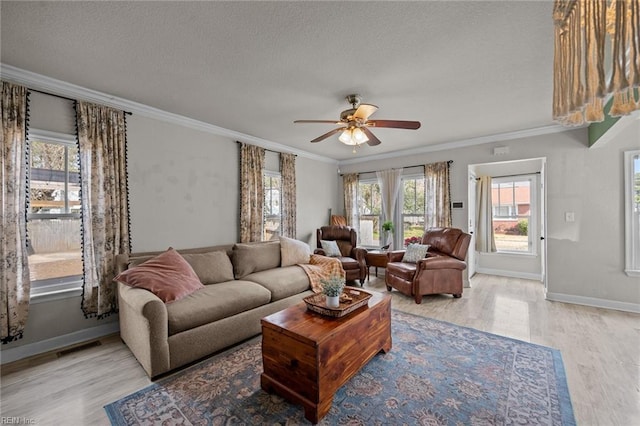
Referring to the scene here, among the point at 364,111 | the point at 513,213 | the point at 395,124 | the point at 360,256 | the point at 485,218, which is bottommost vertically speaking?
the point at 360,256

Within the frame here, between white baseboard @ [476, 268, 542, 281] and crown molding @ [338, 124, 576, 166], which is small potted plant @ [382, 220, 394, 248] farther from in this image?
white baseboard @ [476, 268, 542, 281]

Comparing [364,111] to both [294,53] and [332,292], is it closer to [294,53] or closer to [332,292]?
[294,53]

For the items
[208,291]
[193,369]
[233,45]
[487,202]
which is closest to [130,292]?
[208,291]

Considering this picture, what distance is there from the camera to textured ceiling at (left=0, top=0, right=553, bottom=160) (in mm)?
1738

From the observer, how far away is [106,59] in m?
2.25

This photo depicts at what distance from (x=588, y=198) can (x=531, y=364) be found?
2.95m

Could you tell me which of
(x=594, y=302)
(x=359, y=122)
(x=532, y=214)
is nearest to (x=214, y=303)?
(x=359, y=122)

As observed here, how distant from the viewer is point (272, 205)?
16.3 feet

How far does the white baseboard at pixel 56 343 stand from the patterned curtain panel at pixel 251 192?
1928 millimetres

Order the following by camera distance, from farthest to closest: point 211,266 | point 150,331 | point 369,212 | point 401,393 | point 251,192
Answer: point 369,212 < point 251,192 < point 211,266 < point 150,331 < point 401,393

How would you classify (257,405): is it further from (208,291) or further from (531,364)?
(531,364)

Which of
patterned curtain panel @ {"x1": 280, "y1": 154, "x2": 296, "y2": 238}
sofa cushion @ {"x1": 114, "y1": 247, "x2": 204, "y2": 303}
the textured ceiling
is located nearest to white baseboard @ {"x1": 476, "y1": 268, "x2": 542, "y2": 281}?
the textured ceiling

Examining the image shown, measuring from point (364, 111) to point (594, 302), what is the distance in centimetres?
425

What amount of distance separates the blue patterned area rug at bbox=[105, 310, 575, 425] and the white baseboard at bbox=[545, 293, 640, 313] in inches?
77.8
